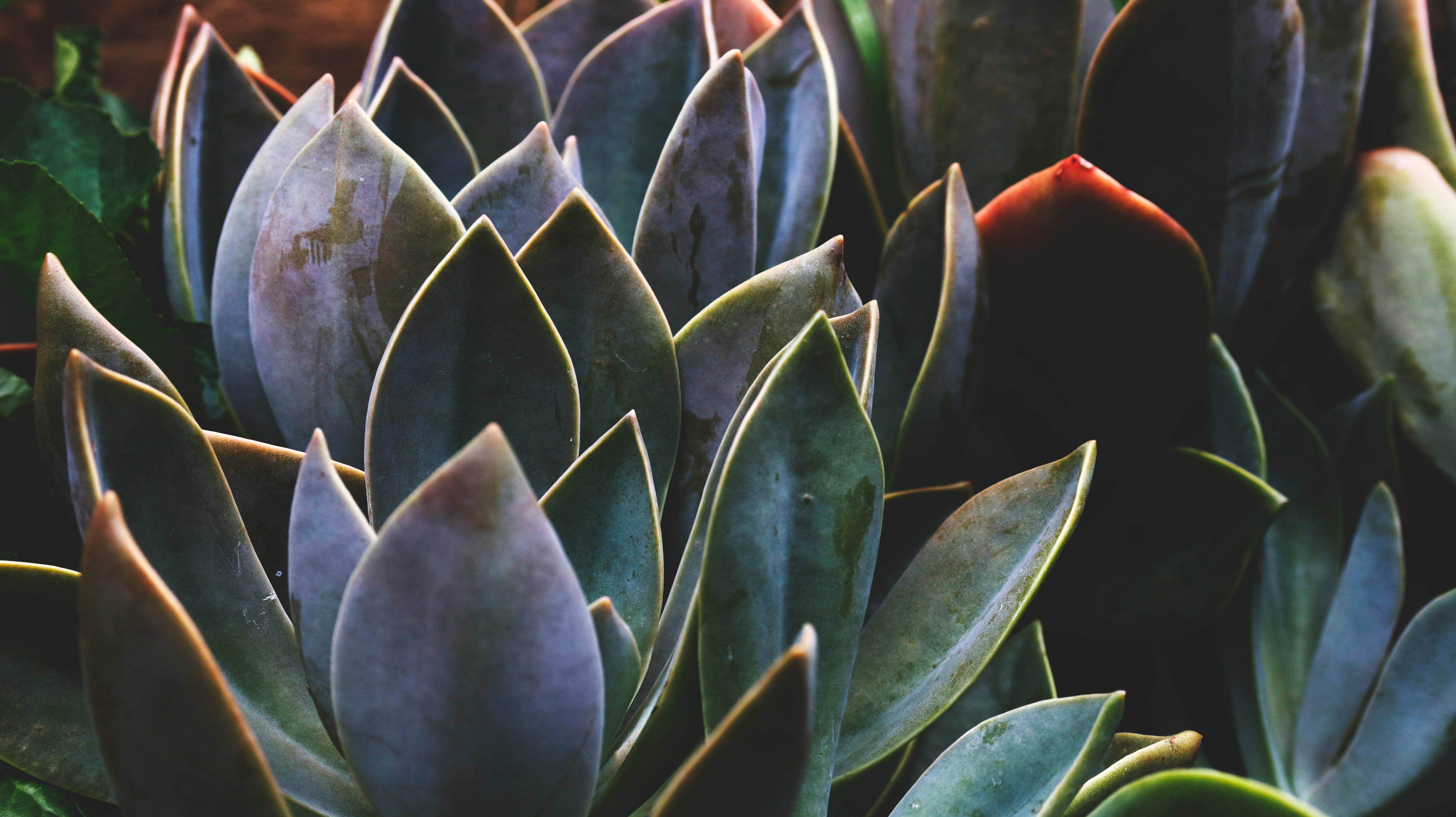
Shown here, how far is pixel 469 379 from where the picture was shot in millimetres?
366

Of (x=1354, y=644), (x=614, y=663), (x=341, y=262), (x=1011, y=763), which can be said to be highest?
(x=341, y=262)

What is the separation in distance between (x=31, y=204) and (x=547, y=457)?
30 centimetres

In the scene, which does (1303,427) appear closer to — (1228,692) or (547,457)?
(1228,692)

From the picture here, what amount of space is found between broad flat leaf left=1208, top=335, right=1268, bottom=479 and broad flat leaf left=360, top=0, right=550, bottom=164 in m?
0.40

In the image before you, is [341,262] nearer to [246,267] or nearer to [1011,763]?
[246,267]

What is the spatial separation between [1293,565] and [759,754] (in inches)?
18.1

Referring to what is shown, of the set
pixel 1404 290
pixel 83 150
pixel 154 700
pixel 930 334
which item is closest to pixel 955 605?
pixel 930 334

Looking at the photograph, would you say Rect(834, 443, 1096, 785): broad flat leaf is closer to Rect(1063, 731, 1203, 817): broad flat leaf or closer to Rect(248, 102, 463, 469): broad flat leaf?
Rect(1063, 731, 1203, 817): broad flat leaf

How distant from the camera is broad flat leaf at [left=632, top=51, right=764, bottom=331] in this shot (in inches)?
17.1

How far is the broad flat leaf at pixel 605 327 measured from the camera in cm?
38

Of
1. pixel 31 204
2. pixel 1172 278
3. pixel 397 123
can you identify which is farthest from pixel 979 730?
pixel 31 204

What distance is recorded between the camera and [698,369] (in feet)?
1.36

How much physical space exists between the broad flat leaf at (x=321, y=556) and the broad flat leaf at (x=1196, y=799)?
0.88 feet

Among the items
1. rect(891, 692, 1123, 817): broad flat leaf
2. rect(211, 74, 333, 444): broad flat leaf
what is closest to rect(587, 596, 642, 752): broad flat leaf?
rect(891, 692, 1123, 817): broad flat leaf
